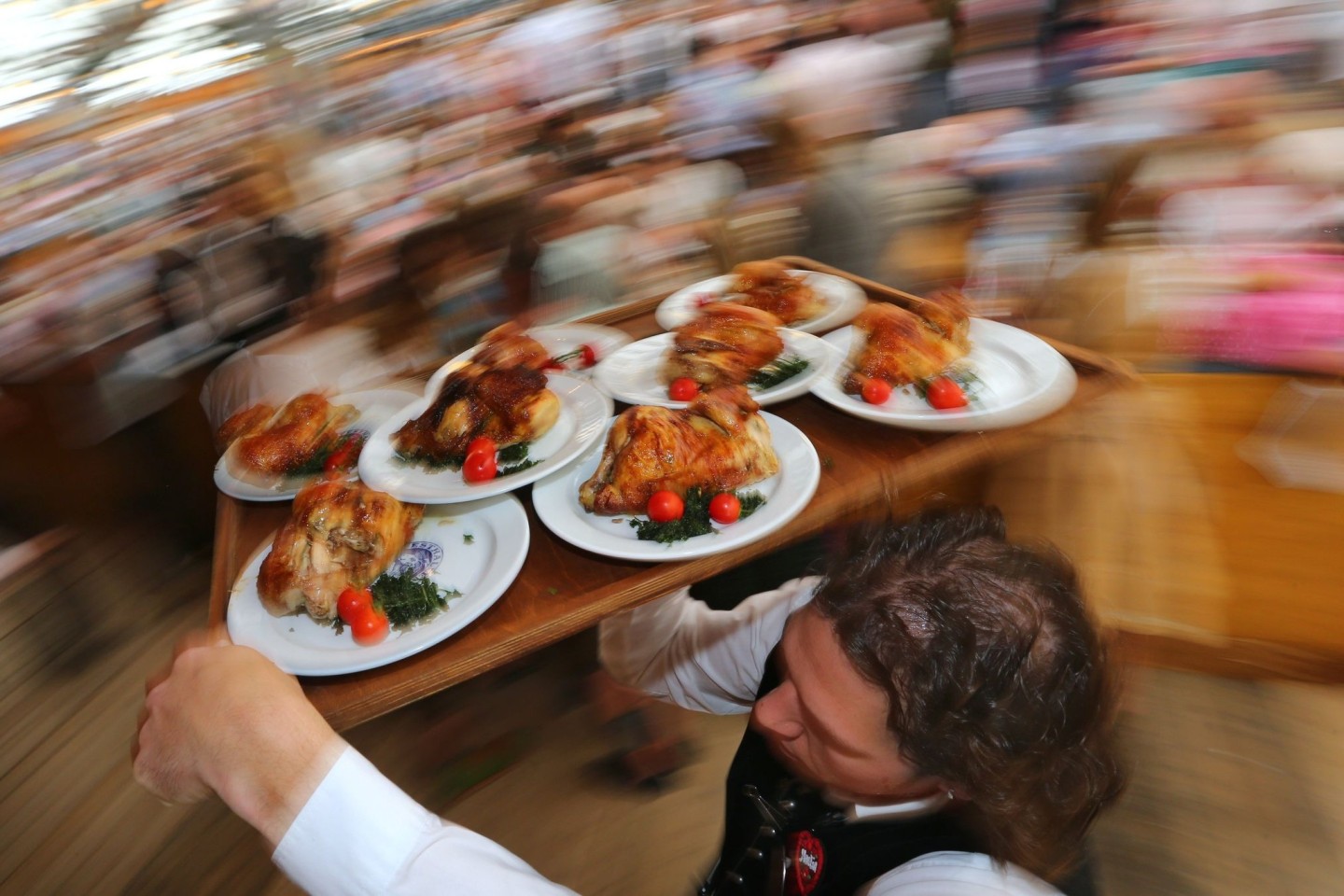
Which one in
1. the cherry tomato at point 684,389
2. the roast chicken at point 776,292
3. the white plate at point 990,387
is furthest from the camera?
the roast chicken at point 776,292

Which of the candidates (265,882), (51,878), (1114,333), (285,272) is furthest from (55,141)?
(1114,333)

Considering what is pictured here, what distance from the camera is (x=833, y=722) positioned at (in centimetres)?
93

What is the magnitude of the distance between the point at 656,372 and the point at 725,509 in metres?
0.46

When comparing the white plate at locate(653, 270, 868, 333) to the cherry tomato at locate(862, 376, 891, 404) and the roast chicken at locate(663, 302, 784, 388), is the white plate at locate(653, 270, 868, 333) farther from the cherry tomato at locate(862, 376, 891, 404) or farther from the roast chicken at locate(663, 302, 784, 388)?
the cherry tomato at locate(862, 376, 891, 404)

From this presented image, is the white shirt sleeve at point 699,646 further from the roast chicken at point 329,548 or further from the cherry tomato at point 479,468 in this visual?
the roast chicken at point 329,548

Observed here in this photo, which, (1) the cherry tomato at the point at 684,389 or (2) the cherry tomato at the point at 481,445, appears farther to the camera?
(1) the cherry tomato at the point at 684,389

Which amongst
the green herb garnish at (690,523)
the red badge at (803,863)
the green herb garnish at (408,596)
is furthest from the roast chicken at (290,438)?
the red badge at (803,863)

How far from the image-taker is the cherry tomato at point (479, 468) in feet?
3.79

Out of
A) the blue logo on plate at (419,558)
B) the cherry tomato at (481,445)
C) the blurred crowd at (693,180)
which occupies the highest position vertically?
the blurred crowd at (693,180)

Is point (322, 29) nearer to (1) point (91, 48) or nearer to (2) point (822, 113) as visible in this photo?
(1) point (91, 48)

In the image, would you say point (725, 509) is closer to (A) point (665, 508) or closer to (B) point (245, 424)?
(A) point (665, 508)

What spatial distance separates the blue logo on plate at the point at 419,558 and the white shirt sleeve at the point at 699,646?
0.46 metres

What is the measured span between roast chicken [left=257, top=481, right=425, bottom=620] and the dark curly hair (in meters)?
0.62

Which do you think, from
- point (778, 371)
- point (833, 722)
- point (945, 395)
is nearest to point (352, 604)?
point (833, 722)
